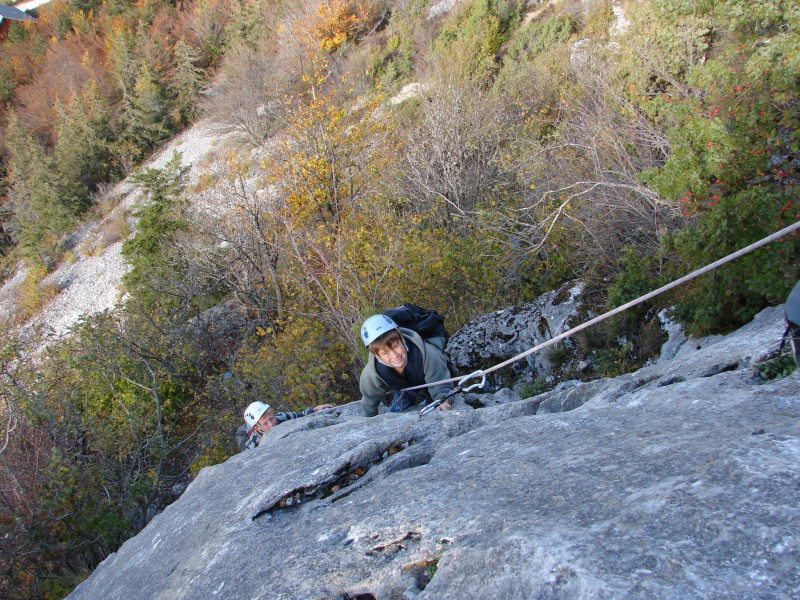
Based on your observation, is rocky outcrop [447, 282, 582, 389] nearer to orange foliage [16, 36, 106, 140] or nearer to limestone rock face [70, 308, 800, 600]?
limestone rock face [70, 308, 800, 600]

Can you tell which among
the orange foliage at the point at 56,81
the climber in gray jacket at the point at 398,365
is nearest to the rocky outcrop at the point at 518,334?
the climber in gray jacket at the point at 398,365

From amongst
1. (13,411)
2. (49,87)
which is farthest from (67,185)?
(13,411)

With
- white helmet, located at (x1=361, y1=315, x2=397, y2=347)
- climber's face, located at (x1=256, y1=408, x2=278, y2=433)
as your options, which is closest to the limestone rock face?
white helmet, located at (x1=361, y1=315, x2=397, y2=347)

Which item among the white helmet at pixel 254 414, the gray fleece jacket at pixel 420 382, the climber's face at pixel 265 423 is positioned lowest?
the climber's face at pixel 265 423

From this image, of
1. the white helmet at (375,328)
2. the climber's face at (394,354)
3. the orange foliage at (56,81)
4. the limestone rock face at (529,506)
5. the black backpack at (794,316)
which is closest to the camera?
the limestone rock face at (529,506)

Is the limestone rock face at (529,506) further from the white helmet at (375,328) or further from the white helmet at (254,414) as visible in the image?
the white helmet at (254,414)

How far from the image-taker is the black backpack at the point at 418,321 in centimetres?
440

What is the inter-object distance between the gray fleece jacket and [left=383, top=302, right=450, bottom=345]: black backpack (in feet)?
0.37

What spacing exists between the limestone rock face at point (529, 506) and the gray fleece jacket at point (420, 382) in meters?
0.48

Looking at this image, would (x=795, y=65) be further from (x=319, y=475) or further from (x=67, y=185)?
(x=67, y=185)

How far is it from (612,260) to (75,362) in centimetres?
988

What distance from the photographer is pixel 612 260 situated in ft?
25.3

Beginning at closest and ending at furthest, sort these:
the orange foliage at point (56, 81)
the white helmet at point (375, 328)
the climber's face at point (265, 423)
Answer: the white helmet at point (375, 328), the climber's face at point (265, 423), the orange foliage at point (56, 81)

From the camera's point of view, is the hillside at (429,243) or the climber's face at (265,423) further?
the hillside at (429,243)
